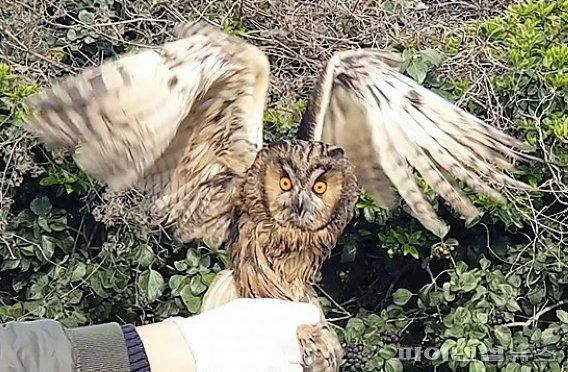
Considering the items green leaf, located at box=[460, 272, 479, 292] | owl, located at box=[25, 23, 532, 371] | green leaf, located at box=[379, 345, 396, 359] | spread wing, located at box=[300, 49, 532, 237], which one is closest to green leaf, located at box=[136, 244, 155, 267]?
green leaf, located at box=[379, 345, 396, 359]

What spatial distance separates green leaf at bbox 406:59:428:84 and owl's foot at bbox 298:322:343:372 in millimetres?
893

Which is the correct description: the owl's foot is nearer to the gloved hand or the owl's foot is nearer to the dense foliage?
the gloved hand

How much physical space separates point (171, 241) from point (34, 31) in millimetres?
659

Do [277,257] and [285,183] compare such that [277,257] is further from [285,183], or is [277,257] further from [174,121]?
[174,121]

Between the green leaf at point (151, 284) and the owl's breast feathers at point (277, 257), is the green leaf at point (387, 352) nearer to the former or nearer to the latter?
the green leaf at point (151, 284)

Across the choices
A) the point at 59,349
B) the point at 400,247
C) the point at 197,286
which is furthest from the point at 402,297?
the point at 59,349

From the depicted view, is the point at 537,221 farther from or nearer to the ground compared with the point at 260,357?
nearer to the ground

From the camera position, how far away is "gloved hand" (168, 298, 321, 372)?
3.92ft

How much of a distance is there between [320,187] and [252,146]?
12 cm

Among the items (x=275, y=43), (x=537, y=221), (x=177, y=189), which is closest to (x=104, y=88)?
(x=177, y=189)

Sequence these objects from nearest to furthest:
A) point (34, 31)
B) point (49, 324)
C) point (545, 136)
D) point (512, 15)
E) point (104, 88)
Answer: point (49, 324), point (104, 88), point (545, 136), point (512, 15), point (34, 31)

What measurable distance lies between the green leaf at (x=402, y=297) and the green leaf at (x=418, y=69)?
1.75 ft

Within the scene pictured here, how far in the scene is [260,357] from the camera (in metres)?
1.23

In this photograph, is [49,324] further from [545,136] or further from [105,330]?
[545,136]
